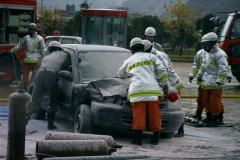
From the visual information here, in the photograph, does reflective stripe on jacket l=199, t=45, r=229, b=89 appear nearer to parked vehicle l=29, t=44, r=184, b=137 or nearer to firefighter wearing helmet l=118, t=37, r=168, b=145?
parked vehicle l=29, t=44, r=184, b=137

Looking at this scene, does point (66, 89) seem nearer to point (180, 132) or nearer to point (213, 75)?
point (180, 132)

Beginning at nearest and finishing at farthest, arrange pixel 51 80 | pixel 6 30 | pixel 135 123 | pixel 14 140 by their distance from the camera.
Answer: pixel 14 140
pixel 135 123
pixel 51 80
pixel 6 30

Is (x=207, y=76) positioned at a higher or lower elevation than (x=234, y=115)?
higher

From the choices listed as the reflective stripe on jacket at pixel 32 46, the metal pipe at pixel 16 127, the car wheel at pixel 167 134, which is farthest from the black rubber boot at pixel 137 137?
the reflective stripe on jacket at pixel 32 46

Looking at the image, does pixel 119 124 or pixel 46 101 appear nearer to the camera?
pixel 119 124

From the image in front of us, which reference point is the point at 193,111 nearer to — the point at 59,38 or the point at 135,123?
the point at 135,123

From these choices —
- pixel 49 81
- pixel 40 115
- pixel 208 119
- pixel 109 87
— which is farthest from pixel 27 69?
pixel 109 87

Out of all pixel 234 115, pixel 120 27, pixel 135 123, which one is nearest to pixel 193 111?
pixel 234 115

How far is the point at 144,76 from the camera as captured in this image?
8.46m

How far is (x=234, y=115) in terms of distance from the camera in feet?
40.9

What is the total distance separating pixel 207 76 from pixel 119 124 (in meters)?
3.05

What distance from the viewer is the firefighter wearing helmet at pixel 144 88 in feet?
27.3

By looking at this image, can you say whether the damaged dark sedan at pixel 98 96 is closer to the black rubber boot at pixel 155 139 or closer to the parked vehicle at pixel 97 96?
the parked vehicle at pixel 97 96

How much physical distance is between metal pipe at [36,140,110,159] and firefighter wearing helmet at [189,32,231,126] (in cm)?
470
